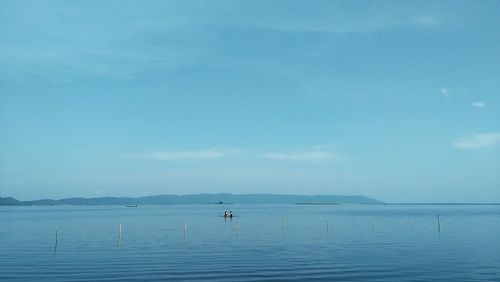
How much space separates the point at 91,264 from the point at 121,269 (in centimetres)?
469

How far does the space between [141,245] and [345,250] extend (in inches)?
985

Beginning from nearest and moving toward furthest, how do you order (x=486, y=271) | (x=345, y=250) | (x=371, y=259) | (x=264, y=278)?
(x=264, y=278), (x=486, y=271), (x=371, y=259), (x=345, y=250)

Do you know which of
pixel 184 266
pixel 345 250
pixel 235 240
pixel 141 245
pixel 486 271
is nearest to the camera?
pixel 486 271

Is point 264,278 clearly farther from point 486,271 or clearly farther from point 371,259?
point 486,271

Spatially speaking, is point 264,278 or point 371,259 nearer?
point 264,278

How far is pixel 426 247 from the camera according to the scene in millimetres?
50531

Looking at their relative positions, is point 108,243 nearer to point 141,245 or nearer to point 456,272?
point 141,245

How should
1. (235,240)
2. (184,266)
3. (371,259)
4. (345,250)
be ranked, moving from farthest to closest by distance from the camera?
(235,240), (345,250), (371,259), (184,266)

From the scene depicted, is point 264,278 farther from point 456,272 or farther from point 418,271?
point 456,272

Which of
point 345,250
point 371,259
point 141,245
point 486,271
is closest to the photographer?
point 486,271

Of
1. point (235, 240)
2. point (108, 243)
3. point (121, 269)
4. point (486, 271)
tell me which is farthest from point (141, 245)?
point (486, 271)

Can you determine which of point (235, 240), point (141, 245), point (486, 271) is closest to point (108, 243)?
point (141, 245)

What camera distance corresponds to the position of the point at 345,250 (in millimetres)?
48000

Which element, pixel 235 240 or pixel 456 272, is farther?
pixel 235 240
